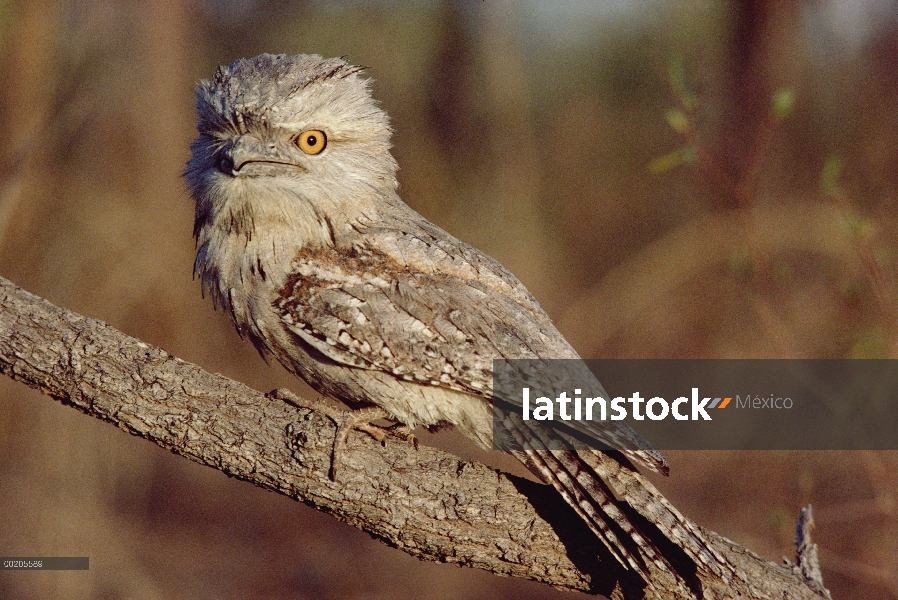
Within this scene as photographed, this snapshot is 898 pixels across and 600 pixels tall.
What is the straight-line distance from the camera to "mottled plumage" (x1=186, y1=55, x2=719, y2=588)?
236 centimetres

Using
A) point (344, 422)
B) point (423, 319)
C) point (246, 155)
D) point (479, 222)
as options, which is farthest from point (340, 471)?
point (479, 222)

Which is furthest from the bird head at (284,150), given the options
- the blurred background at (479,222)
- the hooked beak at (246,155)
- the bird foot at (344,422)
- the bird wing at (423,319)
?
the blurred background at (479,222)

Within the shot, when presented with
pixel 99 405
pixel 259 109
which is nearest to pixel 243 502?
pixel 99 405

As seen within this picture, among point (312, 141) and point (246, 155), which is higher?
point (312, 141)

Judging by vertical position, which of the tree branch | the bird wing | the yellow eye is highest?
the yellow eye

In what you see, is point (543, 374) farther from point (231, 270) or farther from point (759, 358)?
point (759, 358)

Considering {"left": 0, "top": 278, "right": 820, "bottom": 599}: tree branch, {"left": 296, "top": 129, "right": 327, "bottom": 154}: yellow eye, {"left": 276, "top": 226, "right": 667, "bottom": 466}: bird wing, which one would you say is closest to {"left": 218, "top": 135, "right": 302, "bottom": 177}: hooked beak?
{"left": 296, "top": 129, "right": 327, "bottom": 154}: yellow eye

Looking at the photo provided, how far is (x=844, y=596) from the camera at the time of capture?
517 cm

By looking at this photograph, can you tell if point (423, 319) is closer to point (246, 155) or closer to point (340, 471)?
point (340, 471)

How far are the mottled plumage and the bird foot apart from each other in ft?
0.22

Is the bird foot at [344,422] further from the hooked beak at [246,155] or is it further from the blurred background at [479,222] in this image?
the blurred background at [479,222]

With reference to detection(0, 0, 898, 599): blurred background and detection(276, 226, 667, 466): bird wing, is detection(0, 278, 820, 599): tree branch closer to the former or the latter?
detection(276, 226, 667, 466): bird wing

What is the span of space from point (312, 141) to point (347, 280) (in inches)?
22.0

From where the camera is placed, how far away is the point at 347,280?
2.51 metres
